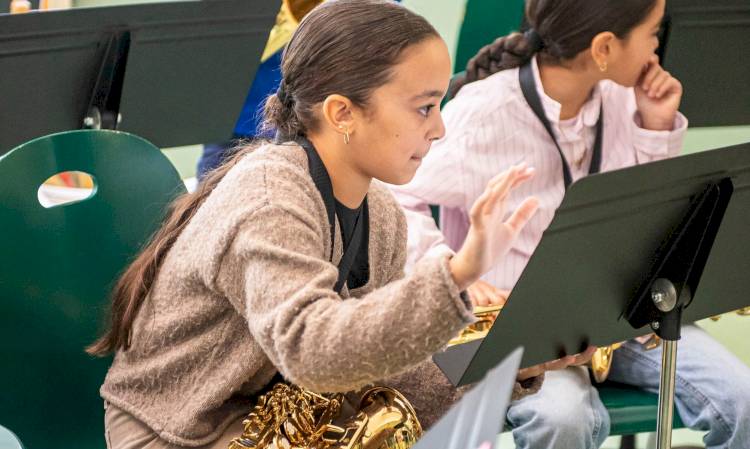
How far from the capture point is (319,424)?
1.37m

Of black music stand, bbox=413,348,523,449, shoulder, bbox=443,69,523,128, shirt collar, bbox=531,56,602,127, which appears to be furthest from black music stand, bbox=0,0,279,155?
black music stand, bbox=413,348,523,449

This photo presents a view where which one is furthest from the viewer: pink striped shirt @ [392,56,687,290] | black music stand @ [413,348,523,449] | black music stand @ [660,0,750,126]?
black music stand @ [660,0,750,126]

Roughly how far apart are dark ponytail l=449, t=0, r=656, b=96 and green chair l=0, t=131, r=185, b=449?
2.64 feet

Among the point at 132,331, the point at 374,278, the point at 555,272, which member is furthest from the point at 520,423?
the point at 132,331

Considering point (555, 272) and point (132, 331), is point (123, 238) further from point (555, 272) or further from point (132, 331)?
point (555, 272)

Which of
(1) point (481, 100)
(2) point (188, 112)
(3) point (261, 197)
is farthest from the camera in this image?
(2) point (188, 112)

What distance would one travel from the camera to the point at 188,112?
2574mm

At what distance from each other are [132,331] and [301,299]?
389 millimetres

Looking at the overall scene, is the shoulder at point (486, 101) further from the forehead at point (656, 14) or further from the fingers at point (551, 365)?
the fingers at point (551, 365)

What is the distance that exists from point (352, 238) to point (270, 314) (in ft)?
1.02

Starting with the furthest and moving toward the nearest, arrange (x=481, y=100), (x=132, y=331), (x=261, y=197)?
1. (x=481, y=100)
2. (x=132, y=331)
3. (x=261, y=197)

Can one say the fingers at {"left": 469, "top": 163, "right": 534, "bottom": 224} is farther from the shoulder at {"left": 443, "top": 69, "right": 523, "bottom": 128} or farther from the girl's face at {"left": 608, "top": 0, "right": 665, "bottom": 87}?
the girl's face at {"left": 608, "top": 0, "right": 665, "bottom": 87}

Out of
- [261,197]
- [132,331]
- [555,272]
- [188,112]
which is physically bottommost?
[188,112]

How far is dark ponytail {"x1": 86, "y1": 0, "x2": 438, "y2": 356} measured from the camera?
1.36m
